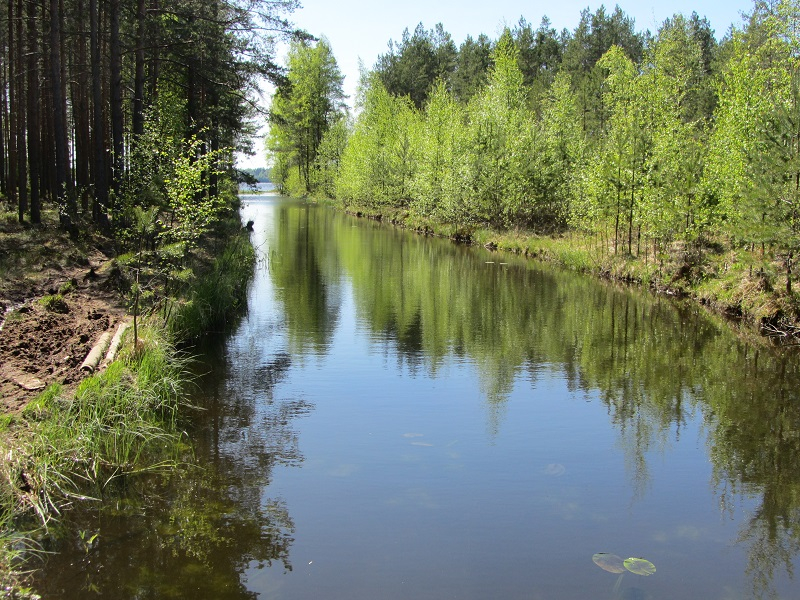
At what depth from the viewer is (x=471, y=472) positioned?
26.5 ft

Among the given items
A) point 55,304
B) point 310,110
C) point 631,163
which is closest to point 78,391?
point 55,304

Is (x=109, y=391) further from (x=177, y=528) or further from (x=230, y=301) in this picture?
(x=230, y=301)

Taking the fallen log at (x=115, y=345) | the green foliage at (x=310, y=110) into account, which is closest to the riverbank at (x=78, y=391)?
the fallen log at (x=115, y=345)

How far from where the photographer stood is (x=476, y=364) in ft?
42.5

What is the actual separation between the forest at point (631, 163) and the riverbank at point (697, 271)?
0.18ft

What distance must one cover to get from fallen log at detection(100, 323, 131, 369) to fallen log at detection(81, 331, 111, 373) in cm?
8

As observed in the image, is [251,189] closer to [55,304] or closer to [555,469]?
[55,304]

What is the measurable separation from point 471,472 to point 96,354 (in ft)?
16.7

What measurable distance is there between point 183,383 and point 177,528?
15.5 feet

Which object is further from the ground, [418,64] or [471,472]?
[418,64]

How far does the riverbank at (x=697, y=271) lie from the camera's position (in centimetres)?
1573

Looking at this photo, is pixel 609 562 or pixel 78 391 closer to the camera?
pixel 609 562

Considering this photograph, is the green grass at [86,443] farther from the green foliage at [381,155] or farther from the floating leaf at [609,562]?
the green foliage at [381,155]

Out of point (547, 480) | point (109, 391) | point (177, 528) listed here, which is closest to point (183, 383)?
point (109, 391)
